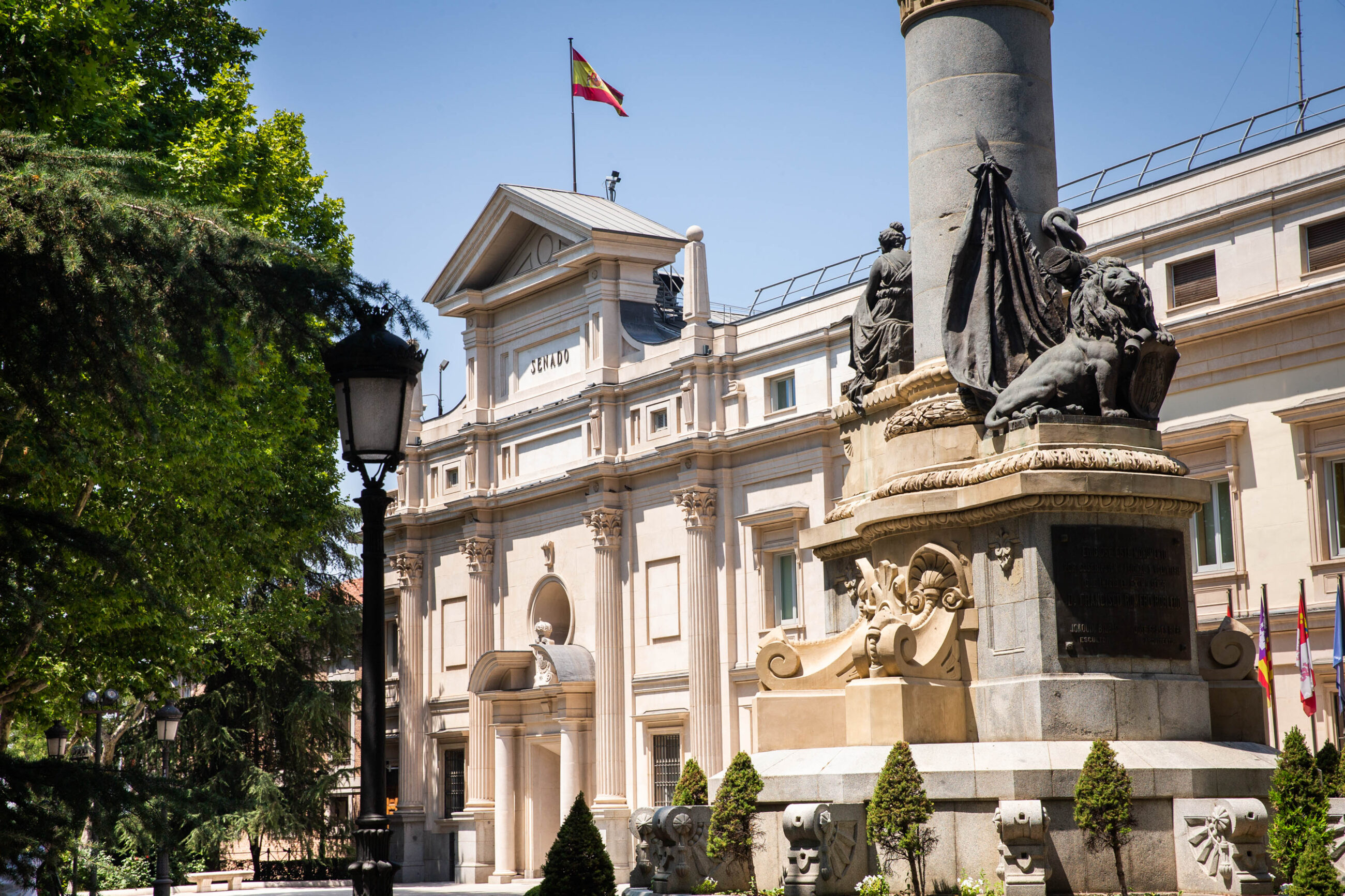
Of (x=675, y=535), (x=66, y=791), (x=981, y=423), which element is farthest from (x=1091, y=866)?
(x=675, y=535)

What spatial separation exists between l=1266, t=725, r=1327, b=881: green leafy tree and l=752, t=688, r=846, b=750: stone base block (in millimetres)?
3751

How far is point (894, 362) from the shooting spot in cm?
1540

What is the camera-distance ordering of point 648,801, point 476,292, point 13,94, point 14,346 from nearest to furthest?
point 14,346 < point 13,94 < point 648,801 < point 476,292

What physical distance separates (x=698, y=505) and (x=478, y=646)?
11.1 metres

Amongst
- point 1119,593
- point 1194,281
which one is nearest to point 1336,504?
point 1194,281

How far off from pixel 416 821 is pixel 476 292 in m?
16.7

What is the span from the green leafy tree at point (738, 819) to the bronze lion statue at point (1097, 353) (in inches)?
139

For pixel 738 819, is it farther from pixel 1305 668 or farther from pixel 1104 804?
pixel 1305 668

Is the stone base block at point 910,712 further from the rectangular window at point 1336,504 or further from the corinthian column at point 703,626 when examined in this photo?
the corinthian column at point 703,626

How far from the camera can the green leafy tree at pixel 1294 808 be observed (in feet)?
36.4

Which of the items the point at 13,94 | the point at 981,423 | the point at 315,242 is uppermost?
the point at 315,242

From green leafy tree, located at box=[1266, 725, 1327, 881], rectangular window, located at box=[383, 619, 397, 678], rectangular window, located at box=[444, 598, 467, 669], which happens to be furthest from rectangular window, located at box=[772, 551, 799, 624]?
green leafy tree, located at box=[1266, 725, 1327, 881]

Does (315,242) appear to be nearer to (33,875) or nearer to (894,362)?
(894,362)

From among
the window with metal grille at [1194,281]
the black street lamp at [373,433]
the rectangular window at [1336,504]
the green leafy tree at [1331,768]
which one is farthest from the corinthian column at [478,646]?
the black street lamp at [373,433]
